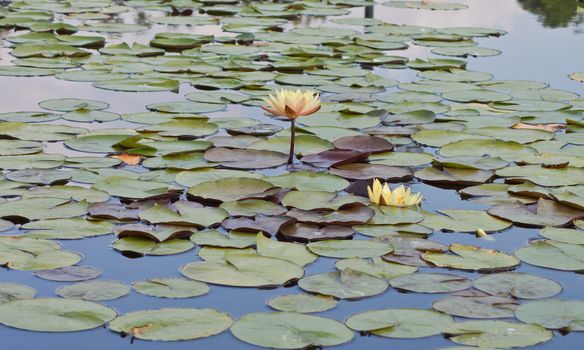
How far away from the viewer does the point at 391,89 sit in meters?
6.28

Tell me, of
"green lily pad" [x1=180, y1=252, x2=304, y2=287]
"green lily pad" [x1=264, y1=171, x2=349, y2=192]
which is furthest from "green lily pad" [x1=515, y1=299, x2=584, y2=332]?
"green lily pad" [x1=264, y1=171, x2=349, y2=192]

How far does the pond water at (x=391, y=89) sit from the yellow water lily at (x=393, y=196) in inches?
4.9

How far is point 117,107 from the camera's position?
5.68m

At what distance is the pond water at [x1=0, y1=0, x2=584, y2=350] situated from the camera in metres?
2.92

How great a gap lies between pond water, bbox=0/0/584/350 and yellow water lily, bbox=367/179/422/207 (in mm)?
126

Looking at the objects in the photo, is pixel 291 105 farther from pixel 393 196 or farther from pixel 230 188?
pixel 393 196

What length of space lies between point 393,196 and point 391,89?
232cm

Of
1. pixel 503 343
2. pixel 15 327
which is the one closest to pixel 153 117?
pixel 15 327

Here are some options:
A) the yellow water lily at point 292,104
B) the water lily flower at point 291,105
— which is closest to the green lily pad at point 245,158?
the water lily flower at point 291,105

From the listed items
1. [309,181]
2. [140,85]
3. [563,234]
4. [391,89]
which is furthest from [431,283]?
[140,85]

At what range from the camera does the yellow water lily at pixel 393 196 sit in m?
4.05

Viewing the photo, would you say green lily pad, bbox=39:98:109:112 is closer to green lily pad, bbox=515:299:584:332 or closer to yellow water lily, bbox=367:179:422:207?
yellow water lily, bbox=367:179:422:207

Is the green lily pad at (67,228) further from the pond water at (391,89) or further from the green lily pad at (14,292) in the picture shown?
the green lily pad at (14,292)

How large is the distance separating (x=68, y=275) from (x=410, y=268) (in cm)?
111
